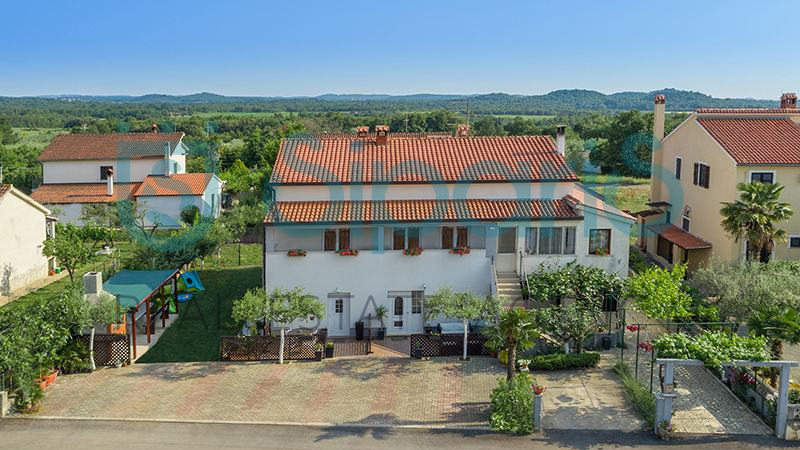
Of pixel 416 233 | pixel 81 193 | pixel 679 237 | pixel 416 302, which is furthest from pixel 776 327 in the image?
pixel 81 193

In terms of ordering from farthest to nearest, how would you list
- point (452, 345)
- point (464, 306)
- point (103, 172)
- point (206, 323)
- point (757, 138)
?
point (103, 172)
point (757, 138)
point (206, 323)
point (452, 345)
point (464, 306)

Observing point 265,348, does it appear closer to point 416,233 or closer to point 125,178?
point 416,233

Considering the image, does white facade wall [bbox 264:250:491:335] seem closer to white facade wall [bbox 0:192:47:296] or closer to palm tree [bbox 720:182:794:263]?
palm tree [bbox 720:182:794:263]

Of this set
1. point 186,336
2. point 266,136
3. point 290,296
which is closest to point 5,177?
point 266,136

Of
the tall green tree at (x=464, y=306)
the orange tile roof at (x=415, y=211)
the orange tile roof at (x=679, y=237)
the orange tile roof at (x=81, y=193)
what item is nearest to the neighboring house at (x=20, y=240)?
the orange tile roof at (x=415, y=211)

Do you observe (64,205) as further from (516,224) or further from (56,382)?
(516,224)

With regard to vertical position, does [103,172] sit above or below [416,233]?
above

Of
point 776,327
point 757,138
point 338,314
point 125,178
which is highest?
point 757,138

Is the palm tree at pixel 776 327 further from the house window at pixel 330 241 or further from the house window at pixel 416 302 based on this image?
the house window at pixel 330 241
